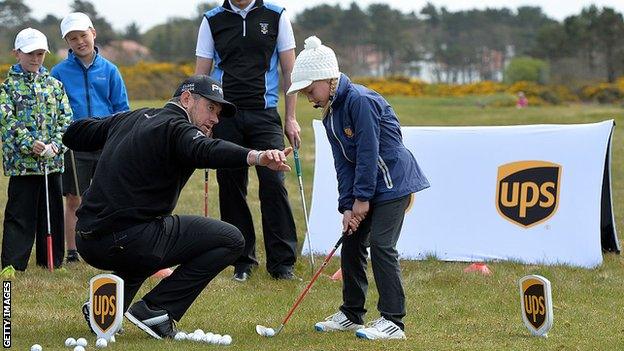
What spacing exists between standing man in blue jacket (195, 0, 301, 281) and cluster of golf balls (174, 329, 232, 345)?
2.33 metres

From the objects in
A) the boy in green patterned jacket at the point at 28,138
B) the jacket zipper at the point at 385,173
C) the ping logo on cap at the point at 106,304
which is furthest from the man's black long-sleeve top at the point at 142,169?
the boy in green patterned jacket at the point at 28,138

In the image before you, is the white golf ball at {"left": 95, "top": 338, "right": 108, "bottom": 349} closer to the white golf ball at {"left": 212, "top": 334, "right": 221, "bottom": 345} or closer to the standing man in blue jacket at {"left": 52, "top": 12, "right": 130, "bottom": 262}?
the white golf ball at {"left": 212, "top": 334, "right": 221, "bottom": 345}

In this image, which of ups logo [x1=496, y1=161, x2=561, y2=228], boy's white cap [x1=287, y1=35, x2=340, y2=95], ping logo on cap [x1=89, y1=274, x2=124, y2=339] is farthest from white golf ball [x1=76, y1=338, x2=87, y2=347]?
ups logo [x1=496, y1=161, x2=561, y2=228]

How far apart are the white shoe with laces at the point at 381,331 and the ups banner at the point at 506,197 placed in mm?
3289

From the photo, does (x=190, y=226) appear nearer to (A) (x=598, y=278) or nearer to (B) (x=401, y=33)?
(A) (x=598, y=278)

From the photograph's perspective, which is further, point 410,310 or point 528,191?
Answer: point 528,191

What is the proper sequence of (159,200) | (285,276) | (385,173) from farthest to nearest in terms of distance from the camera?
(285,276) → (385,173) → (159,200)

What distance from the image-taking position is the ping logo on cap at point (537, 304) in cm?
704

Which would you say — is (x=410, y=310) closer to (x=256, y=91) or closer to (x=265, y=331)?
(x=265, y=331)

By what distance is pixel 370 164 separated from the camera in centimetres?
705

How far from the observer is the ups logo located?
10.3m

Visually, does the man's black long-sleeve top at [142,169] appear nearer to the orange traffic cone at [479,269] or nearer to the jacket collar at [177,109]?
the jacket collar at [177,109]

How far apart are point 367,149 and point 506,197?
3779 mm

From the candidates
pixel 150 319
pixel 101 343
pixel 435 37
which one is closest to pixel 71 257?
pixel 150 319
